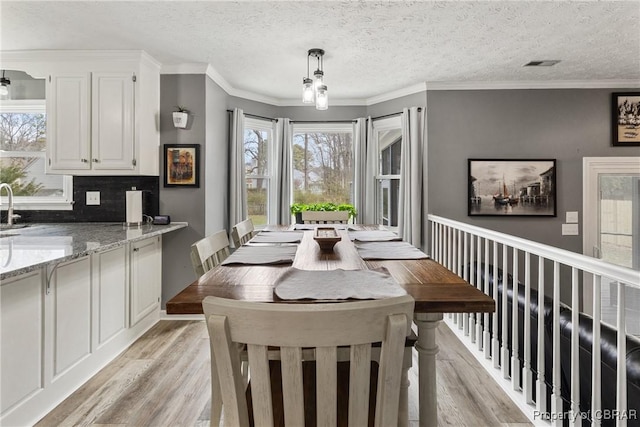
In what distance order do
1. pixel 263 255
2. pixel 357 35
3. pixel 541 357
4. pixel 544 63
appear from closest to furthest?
1. pixel 541 357
2. pixel 263 255
3. pixel 357 35
4. pixel 544 63

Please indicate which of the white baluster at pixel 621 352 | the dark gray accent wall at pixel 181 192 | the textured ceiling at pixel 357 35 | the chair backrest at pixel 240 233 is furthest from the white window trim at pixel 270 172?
the white baluster at pixel 621 352

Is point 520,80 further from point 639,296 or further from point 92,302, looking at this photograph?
point 92,302

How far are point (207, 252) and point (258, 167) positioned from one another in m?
3.04

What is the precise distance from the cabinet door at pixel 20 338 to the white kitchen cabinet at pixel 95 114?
1651 millimetres

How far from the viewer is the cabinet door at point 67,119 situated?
10.7 ft

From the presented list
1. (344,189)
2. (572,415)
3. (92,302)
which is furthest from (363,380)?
(344,189)

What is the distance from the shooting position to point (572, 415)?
160cm

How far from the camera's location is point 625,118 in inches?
166

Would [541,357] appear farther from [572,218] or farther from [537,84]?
[537,84]

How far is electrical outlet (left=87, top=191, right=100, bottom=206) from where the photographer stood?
11.7 ft

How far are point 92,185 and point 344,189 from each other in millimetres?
2984

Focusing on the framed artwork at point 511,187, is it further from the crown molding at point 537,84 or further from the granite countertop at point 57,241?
the granite countertop at point 57,241

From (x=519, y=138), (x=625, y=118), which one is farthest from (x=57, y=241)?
(x=625, y=118)

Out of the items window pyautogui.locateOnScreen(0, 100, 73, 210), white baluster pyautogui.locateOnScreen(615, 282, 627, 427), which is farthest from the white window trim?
white baluster pyautogui.locateOnScreen(615, 282, 627, 427)
